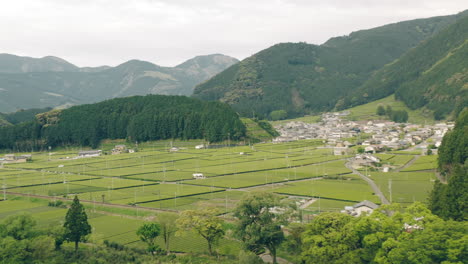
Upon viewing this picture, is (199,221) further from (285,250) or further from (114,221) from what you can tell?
(114,221)

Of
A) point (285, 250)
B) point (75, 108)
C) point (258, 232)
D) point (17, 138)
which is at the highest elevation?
point (75, 108)

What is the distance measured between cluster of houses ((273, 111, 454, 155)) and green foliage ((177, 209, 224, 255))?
181ft

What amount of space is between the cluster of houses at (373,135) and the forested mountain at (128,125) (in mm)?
17152

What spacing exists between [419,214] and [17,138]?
12191cm

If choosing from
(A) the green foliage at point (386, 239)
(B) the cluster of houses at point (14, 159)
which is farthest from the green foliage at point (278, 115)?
(A) the green foliage at point (386, 239)

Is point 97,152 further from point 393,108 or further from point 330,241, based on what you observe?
point 393,108

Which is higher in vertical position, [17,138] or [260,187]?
[17,138]

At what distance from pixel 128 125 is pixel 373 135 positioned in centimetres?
7184

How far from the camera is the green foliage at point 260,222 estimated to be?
3128 centimetres

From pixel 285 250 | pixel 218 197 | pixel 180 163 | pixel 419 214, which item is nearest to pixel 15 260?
pixel 285 250

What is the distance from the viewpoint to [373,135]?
109m

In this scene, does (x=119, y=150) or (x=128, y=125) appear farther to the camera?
(x=128, y=125)

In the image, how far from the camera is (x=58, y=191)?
57.8 m

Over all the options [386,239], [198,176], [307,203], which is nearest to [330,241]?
[386,239]
